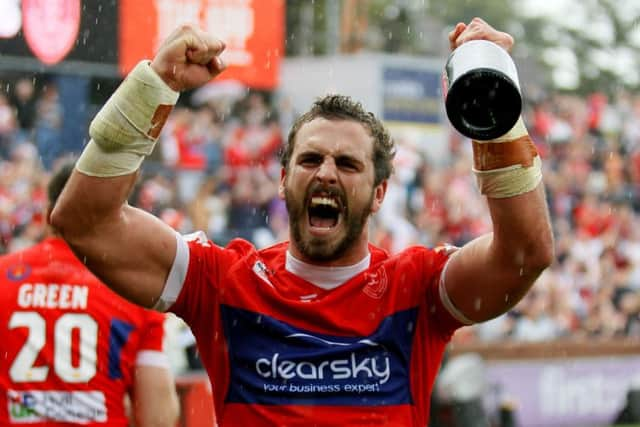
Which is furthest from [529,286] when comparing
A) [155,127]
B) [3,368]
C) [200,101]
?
[200,101]

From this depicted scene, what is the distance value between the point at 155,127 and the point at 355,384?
0.96m

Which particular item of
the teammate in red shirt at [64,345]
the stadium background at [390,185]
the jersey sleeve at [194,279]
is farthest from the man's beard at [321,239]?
the stadium background at [390,185]

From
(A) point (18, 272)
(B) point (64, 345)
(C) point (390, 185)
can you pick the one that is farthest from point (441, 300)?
(C) point (390, 185)

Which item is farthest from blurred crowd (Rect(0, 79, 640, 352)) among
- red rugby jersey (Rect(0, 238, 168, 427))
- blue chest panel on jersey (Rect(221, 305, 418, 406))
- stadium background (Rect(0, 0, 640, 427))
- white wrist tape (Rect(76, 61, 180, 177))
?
white wrist tape (Rect(76, 61, 180, 177))

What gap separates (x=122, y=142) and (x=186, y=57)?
0.98 feet

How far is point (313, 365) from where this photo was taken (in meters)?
3.72

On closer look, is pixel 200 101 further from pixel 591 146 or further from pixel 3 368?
pixel 3 368

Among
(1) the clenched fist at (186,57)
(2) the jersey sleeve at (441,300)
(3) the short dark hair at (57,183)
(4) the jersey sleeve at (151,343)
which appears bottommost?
(4) the jersey sleeve at (151,343)

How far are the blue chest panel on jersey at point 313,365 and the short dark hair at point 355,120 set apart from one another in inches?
Answer: 20.3

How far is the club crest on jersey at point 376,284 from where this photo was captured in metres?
3.88

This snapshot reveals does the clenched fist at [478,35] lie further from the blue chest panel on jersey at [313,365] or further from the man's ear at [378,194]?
the blue chest panel on jersey at [313,365]

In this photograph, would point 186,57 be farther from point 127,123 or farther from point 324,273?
point 324,273

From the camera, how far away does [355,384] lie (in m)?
3.73

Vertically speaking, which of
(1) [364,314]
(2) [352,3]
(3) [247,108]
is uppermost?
(2) [352,3]
